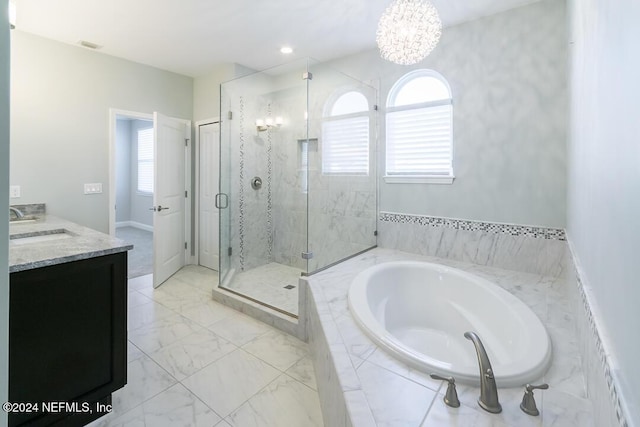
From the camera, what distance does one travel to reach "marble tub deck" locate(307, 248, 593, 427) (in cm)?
107

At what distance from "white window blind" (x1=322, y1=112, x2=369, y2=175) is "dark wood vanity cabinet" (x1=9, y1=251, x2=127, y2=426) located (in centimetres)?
220

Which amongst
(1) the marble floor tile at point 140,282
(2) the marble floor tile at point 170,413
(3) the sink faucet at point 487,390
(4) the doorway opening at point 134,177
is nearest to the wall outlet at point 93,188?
(1) the marble floor tile at point 140,282

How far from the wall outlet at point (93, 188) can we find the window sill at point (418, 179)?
3.34 meters

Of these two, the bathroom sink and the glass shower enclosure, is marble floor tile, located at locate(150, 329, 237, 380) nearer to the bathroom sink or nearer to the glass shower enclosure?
the glass shower enclosure

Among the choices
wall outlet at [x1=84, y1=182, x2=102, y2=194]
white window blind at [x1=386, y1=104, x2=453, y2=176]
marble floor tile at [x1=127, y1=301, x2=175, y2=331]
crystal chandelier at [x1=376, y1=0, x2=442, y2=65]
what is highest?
crystal chandelier at [x1=376, y1=0, x2=442, y2=65]

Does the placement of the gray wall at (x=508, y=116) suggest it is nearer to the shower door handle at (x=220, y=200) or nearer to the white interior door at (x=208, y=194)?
the shower door handle at (x=220, y=200)

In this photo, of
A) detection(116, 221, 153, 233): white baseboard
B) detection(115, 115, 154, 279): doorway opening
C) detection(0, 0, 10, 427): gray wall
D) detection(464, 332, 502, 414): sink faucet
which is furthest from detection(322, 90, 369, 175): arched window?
detection(116, 221, 153, 233): white baseboard

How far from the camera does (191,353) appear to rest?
7.40ft

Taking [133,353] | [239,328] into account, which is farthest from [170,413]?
[239,328]

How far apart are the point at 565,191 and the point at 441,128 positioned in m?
1.16

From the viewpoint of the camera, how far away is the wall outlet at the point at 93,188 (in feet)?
11.6

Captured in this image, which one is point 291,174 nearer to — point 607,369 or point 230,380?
point 230,380

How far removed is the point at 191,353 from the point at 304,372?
0.86m

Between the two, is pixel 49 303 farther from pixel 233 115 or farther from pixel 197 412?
pixel 233 115
